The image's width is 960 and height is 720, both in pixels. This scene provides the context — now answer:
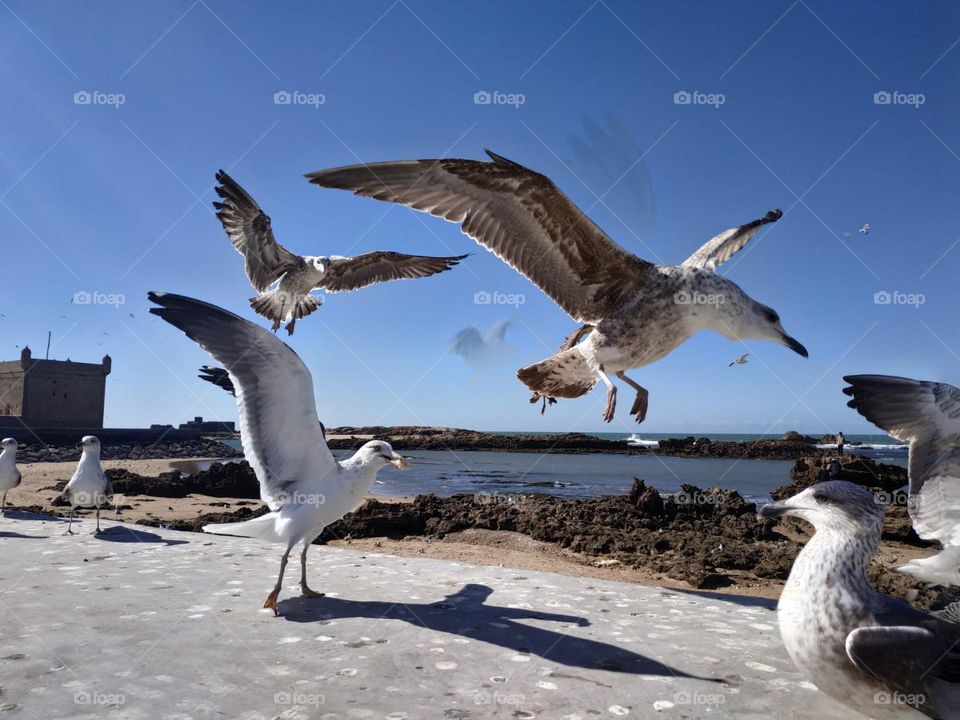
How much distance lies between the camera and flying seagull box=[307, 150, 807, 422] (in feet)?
17.1

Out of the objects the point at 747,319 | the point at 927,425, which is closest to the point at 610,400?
the point at 747,319

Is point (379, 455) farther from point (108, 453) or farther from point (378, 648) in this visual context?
point (108, 453)

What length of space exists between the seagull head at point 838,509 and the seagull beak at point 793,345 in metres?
2.21

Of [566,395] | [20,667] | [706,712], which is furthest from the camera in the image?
[566,395]

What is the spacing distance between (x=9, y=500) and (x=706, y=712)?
1527 cm

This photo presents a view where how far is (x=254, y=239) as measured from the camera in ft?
31.3

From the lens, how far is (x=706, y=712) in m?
2.79

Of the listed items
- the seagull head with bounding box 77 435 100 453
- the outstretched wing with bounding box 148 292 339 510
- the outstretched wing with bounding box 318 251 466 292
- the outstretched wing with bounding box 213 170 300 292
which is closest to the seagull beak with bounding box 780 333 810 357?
the outstretched wing with bounding box 148 292 339 510

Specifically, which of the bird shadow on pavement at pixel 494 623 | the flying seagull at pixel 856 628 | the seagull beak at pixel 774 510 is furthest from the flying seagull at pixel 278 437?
the flying seagull at pixel 856 628

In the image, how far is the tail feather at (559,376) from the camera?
5832 mm

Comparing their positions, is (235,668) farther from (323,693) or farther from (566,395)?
(566,395)

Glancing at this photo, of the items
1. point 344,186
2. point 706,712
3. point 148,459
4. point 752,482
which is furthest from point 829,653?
point 148,459

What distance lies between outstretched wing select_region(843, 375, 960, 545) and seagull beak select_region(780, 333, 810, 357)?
51cm

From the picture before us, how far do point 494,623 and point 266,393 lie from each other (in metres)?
2.27
